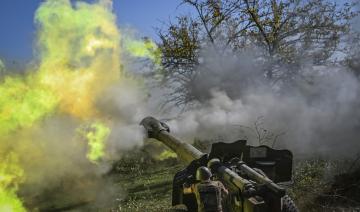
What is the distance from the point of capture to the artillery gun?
18.1 ft

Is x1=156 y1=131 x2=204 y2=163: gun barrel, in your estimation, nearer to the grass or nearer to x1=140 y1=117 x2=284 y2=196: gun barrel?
x1=140 y1=117 x2=284 y2=196: gun barrel

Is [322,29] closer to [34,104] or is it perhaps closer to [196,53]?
[196,53]

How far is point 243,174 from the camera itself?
6645 mm

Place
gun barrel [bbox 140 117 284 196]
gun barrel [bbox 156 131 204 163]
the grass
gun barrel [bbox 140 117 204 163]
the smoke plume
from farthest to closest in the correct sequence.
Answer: the grass, the smoke plume, gun barrel [bbox 140 117 204 163], gun barrel [bbox 156 131 204 163], gun barrel [bbox 140 117 284 196]

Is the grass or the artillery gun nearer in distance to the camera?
the artillery gun

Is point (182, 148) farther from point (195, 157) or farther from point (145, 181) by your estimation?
point (145, 181)

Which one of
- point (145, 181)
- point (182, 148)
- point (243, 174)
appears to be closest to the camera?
point (243, 174)

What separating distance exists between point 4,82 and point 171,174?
7.68 meters

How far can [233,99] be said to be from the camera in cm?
1539

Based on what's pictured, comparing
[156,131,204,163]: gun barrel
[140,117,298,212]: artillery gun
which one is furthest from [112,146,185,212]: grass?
[140,117,298,212]: artillery gun

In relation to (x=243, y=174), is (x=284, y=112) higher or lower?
higher

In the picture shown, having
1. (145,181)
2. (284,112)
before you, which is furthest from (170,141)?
(145,181)

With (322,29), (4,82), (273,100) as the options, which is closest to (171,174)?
(273,100)

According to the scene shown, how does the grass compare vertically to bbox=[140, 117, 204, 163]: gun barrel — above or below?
below
